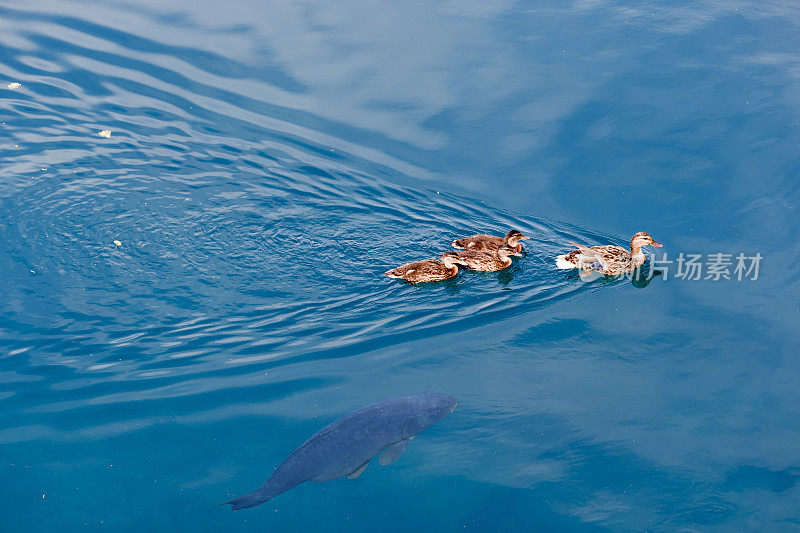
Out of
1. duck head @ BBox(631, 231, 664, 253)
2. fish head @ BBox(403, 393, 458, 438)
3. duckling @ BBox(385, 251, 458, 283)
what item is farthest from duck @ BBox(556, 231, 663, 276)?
fish head @ BBox(403, 393, 458, 438)

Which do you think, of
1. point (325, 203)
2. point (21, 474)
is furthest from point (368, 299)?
point (21, 474)

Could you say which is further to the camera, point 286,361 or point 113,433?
point 286,361

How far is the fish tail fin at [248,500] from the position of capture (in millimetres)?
5012

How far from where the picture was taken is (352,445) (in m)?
5.21

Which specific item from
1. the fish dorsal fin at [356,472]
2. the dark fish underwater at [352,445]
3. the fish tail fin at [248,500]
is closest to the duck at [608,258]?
the dark fish underwater at [352,445]

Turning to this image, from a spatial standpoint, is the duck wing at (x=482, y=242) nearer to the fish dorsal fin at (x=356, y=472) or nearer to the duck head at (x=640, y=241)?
the duck head at (x=640, y=241)

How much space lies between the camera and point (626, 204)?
845cm

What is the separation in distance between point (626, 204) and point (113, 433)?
5781 millimetres

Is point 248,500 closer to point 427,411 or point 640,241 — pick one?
point 427,411

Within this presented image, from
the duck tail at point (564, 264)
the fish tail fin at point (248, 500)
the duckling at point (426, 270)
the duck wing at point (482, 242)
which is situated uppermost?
the duck wing at point (482, 242)

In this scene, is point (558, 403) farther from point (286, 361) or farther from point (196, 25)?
point (196, 25)

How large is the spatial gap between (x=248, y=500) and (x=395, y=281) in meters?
2.78

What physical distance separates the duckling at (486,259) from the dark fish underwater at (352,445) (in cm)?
209

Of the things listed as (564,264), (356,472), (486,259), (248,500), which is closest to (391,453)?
(356,472)
